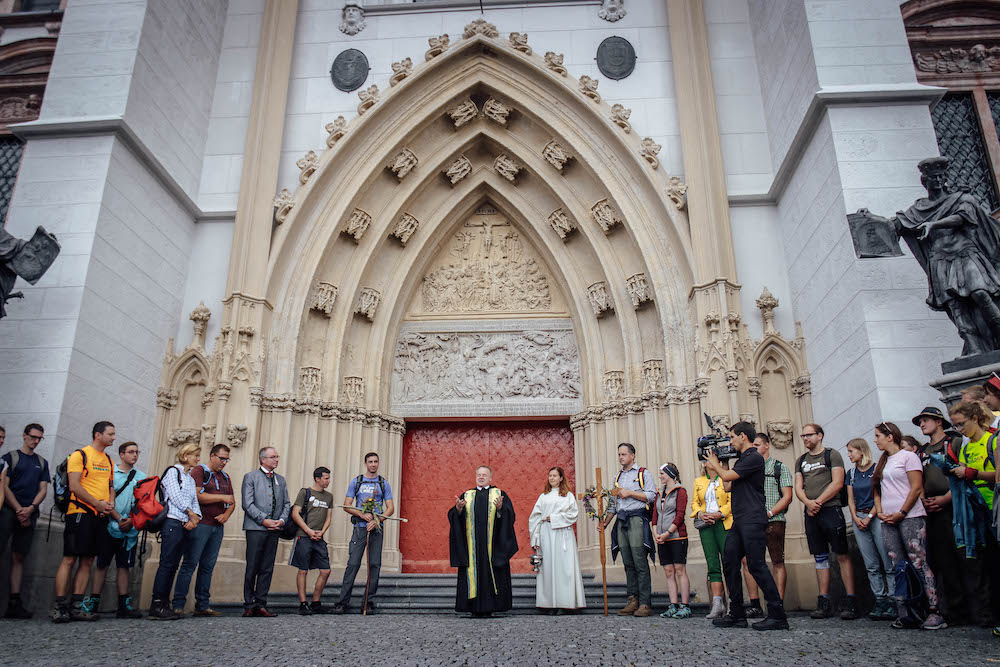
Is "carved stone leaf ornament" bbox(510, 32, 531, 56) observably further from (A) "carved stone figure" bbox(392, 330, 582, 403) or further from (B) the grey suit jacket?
(B) the grey suit jacket

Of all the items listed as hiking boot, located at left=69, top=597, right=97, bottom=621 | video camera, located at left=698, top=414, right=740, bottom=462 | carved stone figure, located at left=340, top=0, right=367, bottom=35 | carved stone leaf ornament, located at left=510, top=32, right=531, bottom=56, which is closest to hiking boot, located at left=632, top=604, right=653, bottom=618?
video camera, located at left=698, top=414, right=740, bottom=462

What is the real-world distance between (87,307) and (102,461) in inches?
92.0

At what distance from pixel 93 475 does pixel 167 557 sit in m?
0.91

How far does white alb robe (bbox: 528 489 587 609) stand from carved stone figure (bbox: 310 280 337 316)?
4.21 m

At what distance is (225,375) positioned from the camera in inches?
348

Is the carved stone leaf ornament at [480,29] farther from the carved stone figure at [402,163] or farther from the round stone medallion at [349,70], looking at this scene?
the carved stone figure at [402,163]

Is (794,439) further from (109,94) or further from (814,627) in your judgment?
(109,94)

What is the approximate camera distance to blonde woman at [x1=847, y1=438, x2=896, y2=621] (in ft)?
18.7

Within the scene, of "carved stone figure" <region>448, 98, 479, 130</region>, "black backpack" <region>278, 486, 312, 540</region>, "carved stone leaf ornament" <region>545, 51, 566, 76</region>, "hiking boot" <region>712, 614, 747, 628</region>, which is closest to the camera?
"hiking boot" <region>712, 614, 747, 628</region>

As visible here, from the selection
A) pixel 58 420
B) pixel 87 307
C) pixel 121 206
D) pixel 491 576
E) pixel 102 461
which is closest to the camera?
pixel 102 461

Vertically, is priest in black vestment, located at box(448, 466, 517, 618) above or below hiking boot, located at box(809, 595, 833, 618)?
above

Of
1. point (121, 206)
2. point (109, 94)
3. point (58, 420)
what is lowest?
point (58, 420)

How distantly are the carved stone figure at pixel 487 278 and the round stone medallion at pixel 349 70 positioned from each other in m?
2.59

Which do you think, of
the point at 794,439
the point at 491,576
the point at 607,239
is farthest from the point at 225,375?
the point at 794,439
